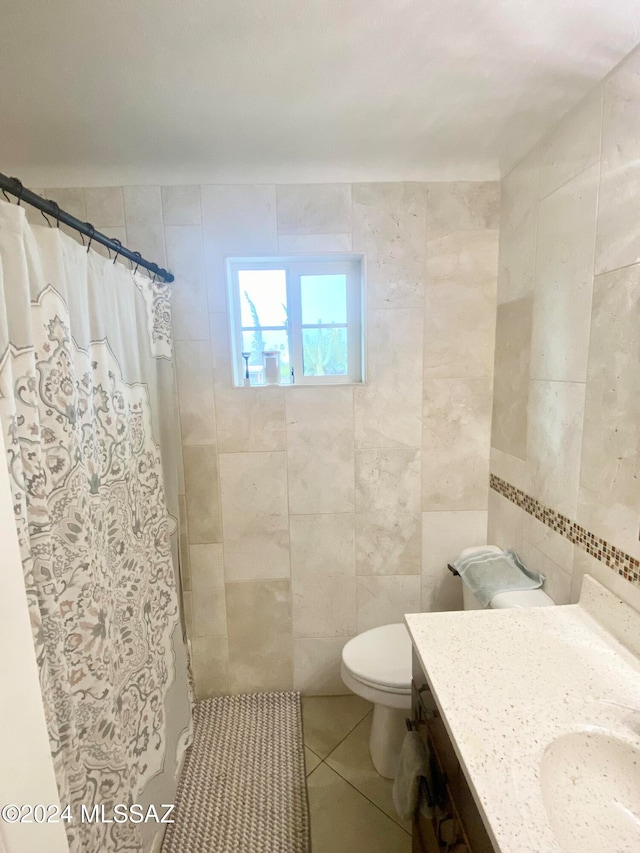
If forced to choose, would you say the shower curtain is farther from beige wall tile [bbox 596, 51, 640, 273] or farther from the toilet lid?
beige wall tile [bbox 596, 51, 640, 273]

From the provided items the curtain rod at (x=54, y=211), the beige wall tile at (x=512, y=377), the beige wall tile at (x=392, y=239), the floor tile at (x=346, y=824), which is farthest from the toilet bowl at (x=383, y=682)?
the curtain rod at (x=54, y=211)

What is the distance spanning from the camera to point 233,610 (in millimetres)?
1834

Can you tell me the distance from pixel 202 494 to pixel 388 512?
831 millimetres

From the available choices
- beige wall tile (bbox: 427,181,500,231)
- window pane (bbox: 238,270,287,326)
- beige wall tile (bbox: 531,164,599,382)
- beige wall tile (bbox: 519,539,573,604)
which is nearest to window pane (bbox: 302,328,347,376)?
window pane (bbox: 238,270,287,326)

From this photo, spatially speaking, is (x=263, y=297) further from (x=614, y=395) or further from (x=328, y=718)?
(x=328, y=718)

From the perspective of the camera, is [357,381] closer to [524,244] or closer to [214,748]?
[524,244]

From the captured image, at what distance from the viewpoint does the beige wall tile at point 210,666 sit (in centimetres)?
186

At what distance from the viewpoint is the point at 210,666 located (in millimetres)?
1873

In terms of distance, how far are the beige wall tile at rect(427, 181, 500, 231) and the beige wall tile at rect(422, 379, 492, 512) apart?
2.04 feet

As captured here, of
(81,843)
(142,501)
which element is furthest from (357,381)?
(81,843)

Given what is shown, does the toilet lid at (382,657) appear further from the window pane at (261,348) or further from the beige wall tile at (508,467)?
the window pane at (261,348)

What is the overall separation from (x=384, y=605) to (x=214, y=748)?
0.93m

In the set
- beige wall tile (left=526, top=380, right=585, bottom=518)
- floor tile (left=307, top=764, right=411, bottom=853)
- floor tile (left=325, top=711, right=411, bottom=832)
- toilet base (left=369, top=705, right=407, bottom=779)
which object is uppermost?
beige wall tile (left=526, top=380, right=585, bottom=518)

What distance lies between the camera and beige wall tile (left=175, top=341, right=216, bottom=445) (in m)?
1.67
